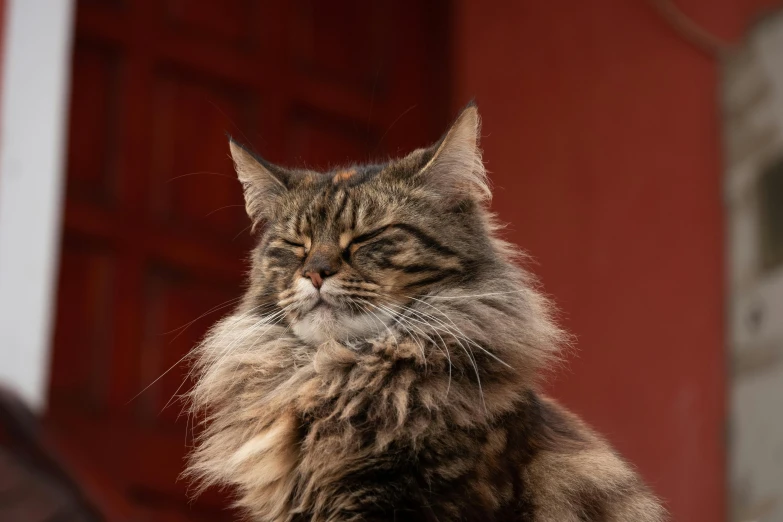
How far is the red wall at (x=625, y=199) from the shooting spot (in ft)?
12.8

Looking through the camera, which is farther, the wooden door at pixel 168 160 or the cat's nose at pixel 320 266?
the wooden door at pixel 168 160

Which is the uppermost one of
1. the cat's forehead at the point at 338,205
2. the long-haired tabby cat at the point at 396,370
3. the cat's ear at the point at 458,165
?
the cat's ear at the point at 458,165

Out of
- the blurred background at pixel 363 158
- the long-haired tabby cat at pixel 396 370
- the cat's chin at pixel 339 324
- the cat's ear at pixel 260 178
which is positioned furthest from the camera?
the blurred background at pixel 363 158

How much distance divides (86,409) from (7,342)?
0.44 metres

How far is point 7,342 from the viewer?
3.55 metres

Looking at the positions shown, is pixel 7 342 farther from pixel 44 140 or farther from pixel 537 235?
pixel 537 235

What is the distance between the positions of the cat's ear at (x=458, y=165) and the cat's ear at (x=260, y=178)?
30cm

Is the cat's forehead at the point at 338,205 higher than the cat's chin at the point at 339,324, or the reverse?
the cat's forehead at the point at 338,205

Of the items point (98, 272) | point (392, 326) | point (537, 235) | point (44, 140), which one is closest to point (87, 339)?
point (98, 272)

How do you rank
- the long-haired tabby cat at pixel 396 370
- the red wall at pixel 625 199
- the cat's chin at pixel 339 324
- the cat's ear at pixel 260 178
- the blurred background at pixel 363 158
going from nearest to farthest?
the long-haired tabby cat at pixel 396 370, the cat's chin at pixel 339 324, the cat's ear at pixel 260 178, the blurred background at pixel 363 158, the red wall at pixel 625 199

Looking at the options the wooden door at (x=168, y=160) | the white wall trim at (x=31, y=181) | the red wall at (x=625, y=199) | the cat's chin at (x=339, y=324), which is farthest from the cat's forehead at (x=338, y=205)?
the red wall at (x=625, y=199)

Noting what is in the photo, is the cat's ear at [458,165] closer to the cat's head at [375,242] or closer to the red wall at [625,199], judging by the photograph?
the cat's head at [375,242]

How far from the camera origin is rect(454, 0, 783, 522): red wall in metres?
3.89

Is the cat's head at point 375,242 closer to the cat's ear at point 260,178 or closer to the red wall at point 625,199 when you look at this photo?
the cat's ear at point 260,178
